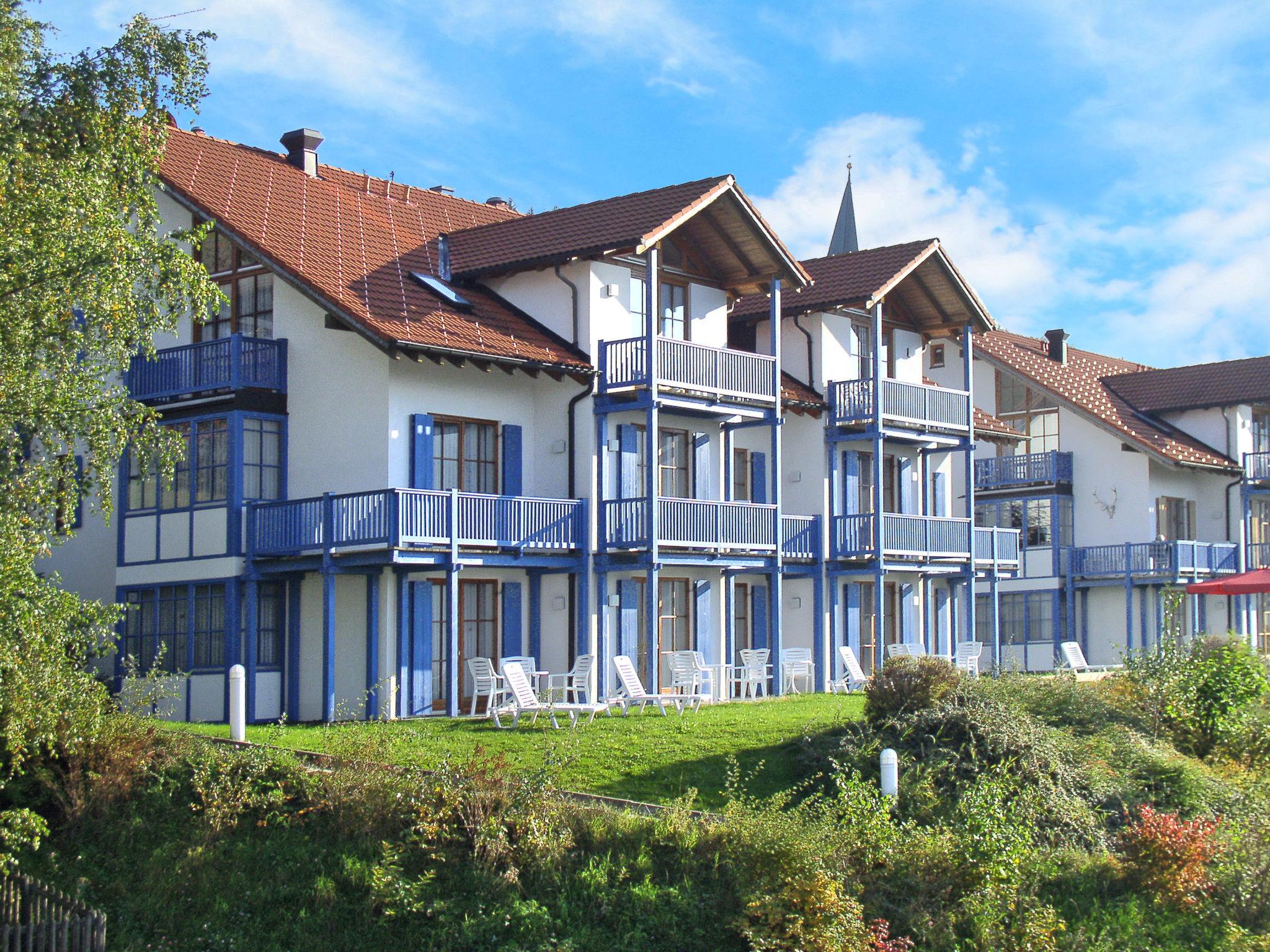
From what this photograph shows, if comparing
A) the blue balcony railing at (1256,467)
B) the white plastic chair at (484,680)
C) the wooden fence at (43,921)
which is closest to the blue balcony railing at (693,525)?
the white plastic chair at (484,680)

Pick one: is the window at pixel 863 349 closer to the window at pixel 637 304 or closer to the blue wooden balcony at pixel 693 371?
the blue wooden balcony at pixel 693 371

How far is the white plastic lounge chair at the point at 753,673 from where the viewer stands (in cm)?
2991

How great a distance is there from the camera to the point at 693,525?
2839 cm

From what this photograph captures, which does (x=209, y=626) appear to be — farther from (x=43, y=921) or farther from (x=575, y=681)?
(x=43, y=921)

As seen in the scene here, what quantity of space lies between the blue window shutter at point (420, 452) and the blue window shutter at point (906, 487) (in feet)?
40.9

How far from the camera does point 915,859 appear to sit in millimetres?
15570

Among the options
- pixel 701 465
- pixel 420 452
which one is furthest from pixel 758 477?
pixel 420 452

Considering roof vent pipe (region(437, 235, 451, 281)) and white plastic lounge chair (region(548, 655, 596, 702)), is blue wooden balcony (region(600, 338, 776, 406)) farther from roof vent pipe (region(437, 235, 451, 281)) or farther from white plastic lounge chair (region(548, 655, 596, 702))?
white plastic lounge chair (region(548, 655, 596, 702))

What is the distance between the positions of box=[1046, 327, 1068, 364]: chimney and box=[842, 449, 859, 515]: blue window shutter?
16.9m

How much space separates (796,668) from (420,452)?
357 inches

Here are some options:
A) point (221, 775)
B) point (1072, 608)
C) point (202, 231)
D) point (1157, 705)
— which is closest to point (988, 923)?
point (1157, 705)

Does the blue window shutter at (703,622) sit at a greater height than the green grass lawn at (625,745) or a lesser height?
greater

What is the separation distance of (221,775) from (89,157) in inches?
304

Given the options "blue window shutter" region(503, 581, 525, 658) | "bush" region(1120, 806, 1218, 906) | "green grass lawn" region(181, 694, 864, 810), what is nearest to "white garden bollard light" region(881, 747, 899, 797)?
"green grass lawn" region(181, 694, 864, 810)
